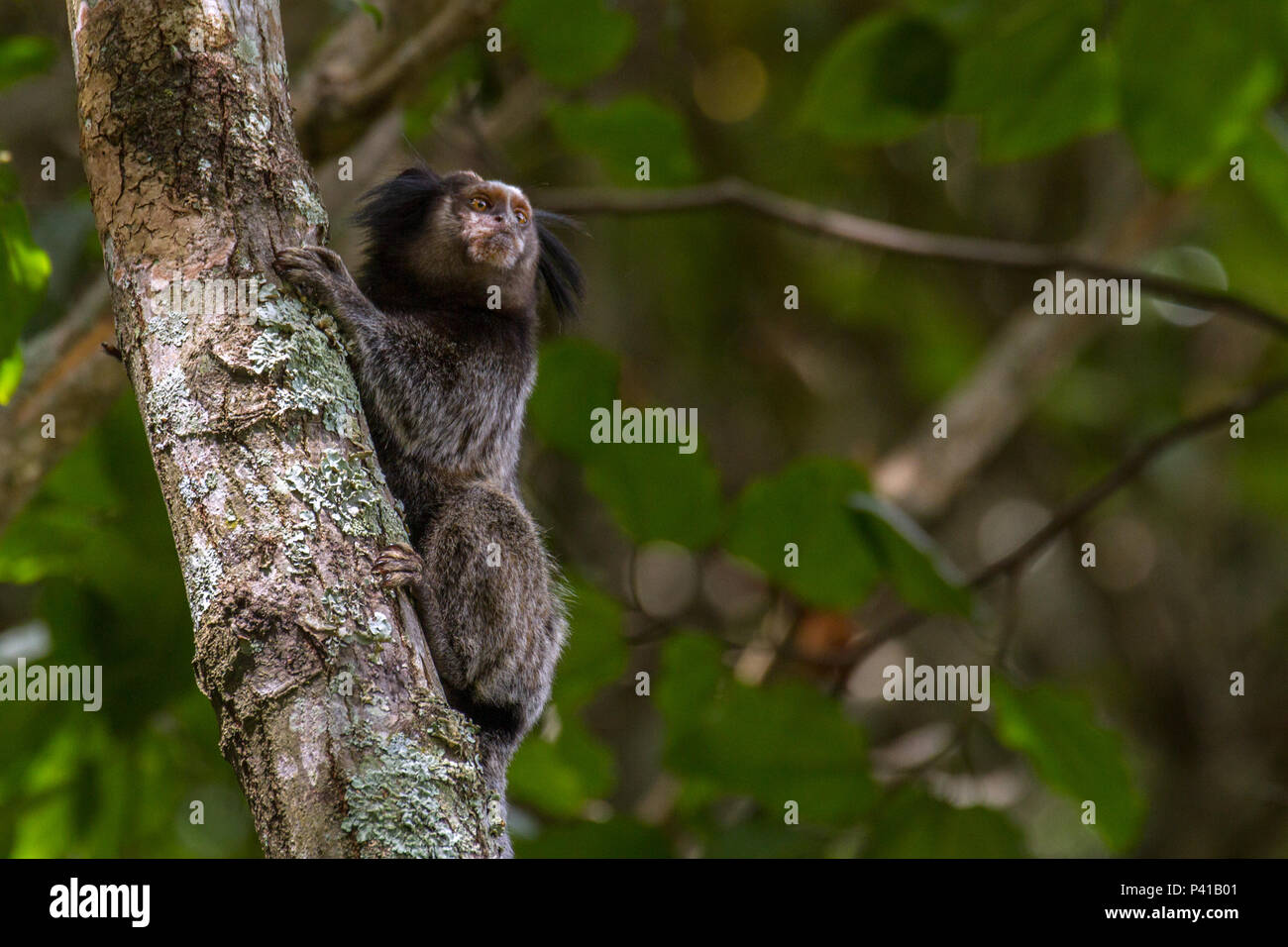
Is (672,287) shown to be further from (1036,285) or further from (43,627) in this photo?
(43,627)

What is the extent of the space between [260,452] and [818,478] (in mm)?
2298

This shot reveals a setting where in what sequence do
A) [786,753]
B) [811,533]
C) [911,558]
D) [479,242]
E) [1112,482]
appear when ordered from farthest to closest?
[1112,482] → [479,242] → [811,533] → [786,753] → [911,558]

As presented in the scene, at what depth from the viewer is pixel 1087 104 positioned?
14.7 ft

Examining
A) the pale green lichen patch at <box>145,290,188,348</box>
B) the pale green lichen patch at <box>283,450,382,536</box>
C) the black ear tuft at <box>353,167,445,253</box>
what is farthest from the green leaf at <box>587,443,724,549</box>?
the pale green lichen patch at <box>145,290,188,348</box>

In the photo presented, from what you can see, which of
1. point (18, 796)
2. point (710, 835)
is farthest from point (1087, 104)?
point (18, 796)

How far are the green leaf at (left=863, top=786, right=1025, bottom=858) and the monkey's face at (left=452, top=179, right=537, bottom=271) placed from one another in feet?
7.98

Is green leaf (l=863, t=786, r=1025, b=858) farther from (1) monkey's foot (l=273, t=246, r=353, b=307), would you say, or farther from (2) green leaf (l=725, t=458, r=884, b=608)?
(1) monkey's foot (l=273, t=246, r=353, b=307)

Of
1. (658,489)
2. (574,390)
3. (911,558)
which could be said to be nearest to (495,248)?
(574,390)

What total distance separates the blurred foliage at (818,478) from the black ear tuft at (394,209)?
0.37 metres

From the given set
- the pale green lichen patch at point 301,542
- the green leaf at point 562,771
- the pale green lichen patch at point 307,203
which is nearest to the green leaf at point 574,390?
the green leaf at point 562,771

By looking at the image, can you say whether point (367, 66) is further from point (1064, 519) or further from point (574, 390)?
point (1064, 519)

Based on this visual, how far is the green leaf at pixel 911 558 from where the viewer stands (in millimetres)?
3818

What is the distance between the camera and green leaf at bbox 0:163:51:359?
10.2 ft

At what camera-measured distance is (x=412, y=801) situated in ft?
7.14
